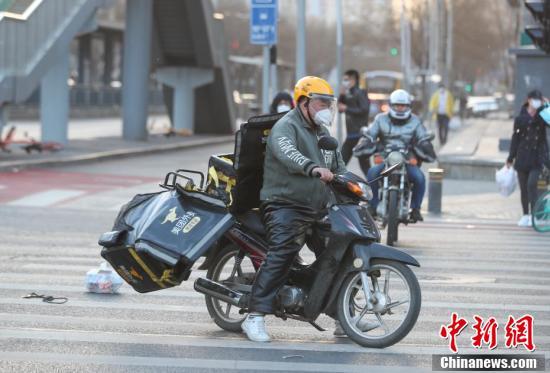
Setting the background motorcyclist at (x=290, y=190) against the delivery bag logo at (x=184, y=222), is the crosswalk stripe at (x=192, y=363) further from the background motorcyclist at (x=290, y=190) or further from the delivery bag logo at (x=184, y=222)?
the delivery bag logo at (x=184, y=222)

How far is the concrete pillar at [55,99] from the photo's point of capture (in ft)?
99.0

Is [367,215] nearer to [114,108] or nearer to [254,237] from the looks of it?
[254,237]

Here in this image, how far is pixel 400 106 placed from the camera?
584 inches

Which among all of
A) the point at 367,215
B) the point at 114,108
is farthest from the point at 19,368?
the point at 114,108

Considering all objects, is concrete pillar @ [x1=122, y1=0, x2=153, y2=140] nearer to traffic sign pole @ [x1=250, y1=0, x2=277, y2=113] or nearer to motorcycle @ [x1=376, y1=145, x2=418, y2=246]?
traffic sign pole @ [x1=250, y1=0, x2=277, y2=113]

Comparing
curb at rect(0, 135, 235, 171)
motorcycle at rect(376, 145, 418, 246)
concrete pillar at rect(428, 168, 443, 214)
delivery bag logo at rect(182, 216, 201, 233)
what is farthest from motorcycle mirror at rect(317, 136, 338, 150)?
curb at rect(0, 135, 235, 171)

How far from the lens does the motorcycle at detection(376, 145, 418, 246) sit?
46.4 ft

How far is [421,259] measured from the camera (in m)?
13.1

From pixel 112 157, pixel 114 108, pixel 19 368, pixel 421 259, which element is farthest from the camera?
pixel 114 108

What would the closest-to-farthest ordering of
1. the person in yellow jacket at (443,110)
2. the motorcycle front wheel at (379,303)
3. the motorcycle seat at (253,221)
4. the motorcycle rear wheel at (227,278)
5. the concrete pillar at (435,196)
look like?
the motorcycle front wheel at (379,303) < the motorcycle seat at (253,221) < the motorcycle rear wheel at (227,278) < the concrete pillar at (435,196) < the person in yellow jacket at (443,110)

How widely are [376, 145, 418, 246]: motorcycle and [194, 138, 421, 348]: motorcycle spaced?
574 cm

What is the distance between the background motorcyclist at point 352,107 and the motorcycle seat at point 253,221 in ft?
39.1

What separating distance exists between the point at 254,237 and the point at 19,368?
1.77 meters

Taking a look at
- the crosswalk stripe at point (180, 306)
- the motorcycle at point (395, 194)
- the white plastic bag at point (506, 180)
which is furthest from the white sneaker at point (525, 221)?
the crosswalk stripe at point (180, 306)
